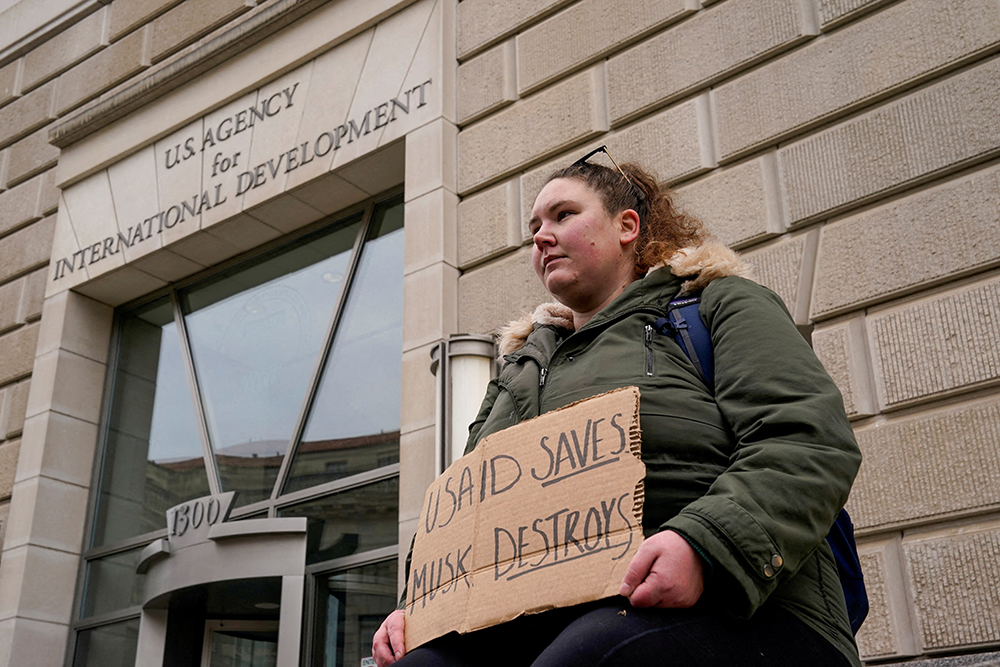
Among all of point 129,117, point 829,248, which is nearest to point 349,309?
point 129,117

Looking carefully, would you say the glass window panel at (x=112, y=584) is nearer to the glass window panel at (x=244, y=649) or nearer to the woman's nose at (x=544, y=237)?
the glass window panel at (x=244, y=649)

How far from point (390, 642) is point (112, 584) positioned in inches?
239

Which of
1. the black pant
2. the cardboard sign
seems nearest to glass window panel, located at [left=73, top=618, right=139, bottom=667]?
the cardboard sign

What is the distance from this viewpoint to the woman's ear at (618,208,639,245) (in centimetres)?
265

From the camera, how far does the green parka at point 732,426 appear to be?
1781 millimetres

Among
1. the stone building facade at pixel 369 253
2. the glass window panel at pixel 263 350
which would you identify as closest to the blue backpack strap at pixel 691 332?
the stone building facade at pixel 369 253

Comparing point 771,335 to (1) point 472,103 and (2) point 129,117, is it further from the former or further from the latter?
(2) point 129,117

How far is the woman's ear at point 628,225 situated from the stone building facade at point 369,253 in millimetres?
1948

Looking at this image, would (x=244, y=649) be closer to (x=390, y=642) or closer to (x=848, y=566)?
(x=390, y=642)

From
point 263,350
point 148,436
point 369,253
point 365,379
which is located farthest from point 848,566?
point 148,436

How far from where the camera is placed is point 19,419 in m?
8.14

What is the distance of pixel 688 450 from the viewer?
2.02 meters

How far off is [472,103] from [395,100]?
23.5 inches

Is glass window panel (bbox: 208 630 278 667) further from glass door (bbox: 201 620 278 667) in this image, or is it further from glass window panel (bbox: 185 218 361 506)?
glass window panel (bbox: 185 218 361 506)
